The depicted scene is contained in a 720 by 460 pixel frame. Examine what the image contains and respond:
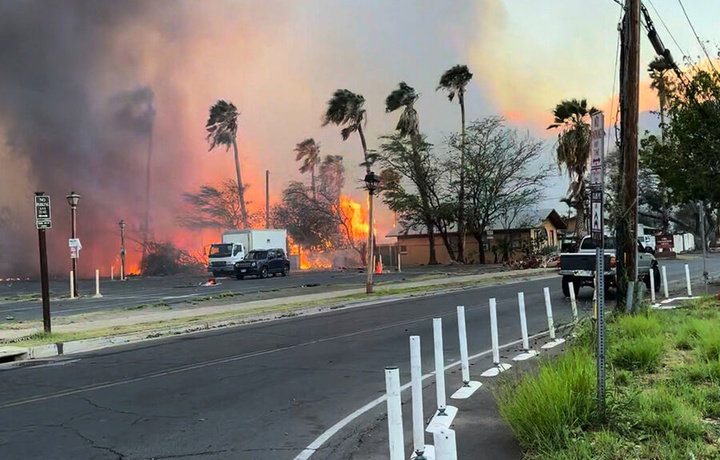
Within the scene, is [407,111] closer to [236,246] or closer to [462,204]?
[462,204]

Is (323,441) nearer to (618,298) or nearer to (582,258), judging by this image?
(618,298)

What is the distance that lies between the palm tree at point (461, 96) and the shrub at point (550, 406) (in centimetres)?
4048

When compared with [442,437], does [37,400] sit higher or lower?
lower

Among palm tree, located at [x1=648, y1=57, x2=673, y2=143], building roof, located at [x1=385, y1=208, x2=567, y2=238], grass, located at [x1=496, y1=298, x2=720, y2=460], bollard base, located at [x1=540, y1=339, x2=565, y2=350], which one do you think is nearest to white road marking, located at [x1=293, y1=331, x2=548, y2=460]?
grass, located at [x1=496, y1=298, x2=720, y2=460]

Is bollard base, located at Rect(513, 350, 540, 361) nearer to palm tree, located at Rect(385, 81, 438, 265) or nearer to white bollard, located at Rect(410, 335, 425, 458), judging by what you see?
white bollard, located at Rect(410, 335, 425, 458)

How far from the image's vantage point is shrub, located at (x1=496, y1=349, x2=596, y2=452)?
4.41 m

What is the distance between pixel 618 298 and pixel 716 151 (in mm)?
7149

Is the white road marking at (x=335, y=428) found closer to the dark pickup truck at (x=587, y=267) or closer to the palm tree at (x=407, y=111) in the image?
the dark pickup truck at (x=587, y=267)

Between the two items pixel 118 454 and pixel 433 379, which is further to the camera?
pixel 433 379

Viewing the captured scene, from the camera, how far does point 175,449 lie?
5113mm

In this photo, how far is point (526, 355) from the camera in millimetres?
8602

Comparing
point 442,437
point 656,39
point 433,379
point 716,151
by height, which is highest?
point 656,39

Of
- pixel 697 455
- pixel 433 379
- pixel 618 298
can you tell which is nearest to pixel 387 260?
pixel 618 298

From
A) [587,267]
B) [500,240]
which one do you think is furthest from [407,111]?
[587,267]
